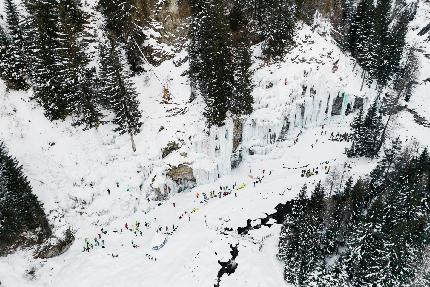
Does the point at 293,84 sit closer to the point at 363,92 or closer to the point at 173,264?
the point at 363,92

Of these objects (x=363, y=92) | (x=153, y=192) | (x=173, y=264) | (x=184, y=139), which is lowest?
(x=173, y=264)

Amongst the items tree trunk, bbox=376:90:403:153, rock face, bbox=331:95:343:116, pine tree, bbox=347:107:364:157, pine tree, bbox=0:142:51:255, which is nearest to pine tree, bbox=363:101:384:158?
pine tree, bbox=347:107:364:157

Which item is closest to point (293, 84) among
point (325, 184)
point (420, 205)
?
point (325, 184)

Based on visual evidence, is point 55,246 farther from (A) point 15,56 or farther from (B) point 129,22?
(B) point 129,22

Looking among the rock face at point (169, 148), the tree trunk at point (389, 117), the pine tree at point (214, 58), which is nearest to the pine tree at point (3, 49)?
the rock face at point (169, 148)

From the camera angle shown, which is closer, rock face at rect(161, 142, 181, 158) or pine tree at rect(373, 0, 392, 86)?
rock face at rect(161, 142, 181, 158)

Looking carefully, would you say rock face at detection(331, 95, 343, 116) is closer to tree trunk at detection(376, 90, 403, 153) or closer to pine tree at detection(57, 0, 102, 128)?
tree trunk at detection(376, 90, 403, 153)
